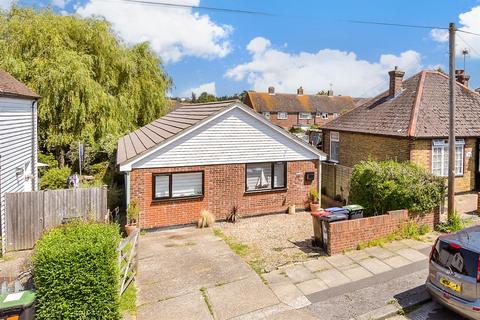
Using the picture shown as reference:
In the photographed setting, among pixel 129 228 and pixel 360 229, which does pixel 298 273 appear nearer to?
pixel 360 229

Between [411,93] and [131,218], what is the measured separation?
15.5 metres

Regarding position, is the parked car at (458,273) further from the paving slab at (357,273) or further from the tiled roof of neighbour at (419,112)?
the tiled roof of neighbour at (419,112)

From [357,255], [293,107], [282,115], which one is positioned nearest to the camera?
[357,255]

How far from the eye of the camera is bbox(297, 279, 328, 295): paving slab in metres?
7.40

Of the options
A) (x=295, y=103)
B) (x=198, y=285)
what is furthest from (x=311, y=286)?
(x=295, y=103)

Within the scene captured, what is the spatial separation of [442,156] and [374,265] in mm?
10202

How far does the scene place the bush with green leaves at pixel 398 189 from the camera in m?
10.9

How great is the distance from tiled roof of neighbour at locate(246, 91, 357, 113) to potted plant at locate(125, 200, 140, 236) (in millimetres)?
40737

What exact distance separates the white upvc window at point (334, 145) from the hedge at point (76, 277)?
16.5 meters

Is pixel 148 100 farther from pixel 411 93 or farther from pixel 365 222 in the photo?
pixel 365 222

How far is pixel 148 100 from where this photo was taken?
24766 millimetres

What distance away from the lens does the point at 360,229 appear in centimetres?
974

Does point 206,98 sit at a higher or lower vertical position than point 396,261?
higher

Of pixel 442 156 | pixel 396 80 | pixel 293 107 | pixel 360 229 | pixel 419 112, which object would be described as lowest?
pixel 360 229
